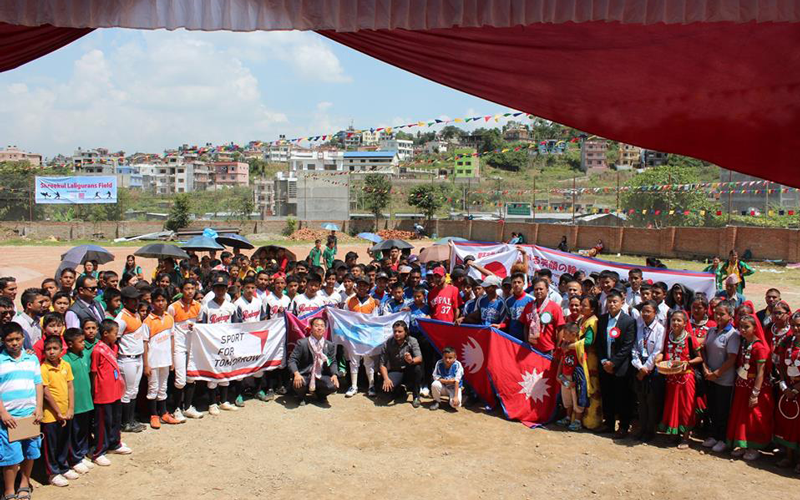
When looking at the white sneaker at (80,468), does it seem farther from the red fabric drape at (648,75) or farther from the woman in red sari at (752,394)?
the woman in red sari at (752,394)

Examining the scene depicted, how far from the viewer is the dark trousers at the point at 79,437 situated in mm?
6469

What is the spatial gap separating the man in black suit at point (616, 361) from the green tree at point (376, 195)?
4613cm

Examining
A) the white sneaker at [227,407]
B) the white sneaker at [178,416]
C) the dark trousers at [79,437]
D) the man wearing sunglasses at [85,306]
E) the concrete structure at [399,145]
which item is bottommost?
the white sneaker at [227,407]

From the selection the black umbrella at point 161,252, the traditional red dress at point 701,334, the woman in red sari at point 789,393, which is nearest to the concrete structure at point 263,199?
the black umbrella at point 161,252

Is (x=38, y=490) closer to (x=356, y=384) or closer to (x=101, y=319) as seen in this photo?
(x=101, y=319)

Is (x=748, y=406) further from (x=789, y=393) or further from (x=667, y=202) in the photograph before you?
(x=667, y=202)

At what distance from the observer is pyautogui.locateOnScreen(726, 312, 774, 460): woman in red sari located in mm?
6746

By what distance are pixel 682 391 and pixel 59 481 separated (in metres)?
6.34

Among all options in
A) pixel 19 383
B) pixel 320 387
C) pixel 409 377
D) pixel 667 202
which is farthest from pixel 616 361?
pixel 667 202

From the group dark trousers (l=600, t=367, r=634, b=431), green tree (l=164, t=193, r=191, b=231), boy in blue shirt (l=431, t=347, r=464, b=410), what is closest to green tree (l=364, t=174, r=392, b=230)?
green tree (l=164, t=193, r=191, b=231)

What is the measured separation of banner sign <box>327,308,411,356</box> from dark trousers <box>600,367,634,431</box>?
2913mm

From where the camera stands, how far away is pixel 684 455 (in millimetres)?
7070

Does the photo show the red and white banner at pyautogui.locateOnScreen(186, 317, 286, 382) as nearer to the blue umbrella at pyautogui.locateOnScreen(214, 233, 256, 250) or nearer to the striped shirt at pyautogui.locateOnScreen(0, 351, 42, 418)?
the striped shirt at pyautogui.locateOnScreen(0, 351, 42, 418)

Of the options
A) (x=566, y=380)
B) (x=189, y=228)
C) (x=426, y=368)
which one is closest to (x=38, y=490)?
(x=426, y=368)
